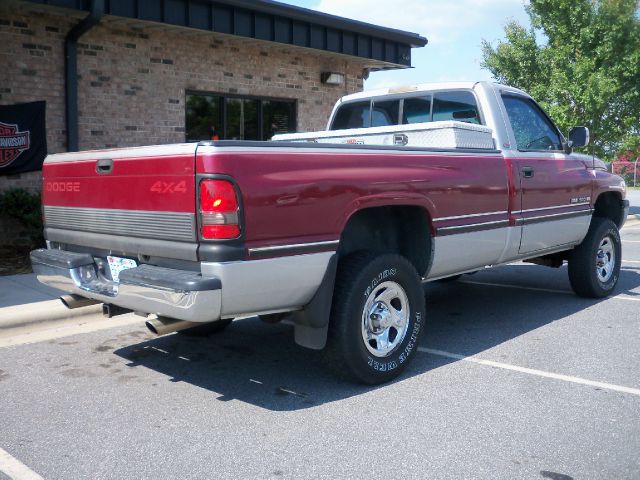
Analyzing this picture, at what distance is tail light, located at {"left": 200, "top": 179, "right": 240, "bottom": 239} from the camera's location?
363 cm

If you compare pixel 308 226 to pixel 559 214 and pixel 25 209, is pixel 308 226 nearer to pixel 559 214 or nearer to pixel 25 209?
pixel 559 214

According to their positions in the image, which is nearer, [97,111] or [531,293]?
[531,293]

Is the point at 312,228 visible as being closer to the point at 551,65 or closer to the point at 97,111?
the point at 97,111

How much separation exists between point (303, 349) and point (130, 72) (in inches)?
256

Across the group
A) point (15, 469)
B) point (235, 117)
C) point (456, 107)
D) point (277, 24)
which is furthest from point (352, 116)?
point (235, 117)

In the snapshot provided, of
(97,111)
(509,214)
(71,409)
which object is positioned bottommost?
(71,409)

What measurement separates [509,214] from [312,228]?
7.50ft

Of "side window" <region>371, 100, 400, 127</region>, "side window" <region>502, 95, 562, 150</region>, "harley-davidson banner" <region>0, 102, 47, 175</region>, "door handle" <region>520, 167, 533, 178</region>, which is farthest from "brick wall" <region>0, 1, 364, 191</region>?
"door handle" <region>520, 167, 533, 178</region>

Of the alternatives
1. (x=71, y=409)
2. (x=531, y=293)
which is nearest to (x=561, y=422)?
(x=71, y=409)

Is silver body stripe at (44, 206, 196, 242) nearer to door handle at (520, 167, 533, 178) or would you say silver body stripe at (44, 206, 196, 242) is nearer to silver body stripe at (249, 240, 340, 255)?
silver body stripe at (249, 240, 340, 255)

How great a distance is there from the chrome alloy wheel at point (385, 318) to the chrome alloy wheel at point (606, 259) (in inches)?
137

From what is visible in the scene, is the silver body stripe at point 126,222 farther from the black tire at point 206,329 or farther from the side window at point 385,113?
the side window at point 385,113

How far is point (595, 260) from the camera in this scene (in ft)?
23.1

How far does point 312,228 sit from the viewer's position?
13.2ft
